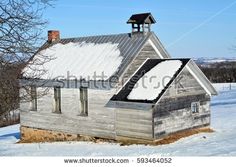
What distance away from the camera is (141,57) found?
2086 centimetres

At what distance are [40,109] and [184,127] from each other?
353 inches

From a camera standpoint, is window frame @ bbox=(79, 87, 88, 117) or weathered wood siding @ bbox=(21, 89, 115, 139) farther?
window frame @ bbox=(79, 87, 88, 117)

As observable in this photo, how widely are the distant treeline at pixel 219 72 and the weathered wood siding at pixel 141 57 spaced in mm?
69491

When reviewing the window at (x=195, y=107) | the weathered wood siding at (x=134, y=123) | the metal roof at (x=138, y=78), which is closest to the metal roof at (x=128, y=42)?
the metal roof at (x=138, y=78)

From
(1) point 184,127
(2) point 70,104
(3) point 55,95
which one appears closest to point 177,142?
(1) point 184,127

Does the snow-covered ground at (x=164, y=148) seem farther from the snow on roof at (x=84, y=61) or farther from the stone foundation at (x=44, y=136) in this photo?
the snow on roof at (x=84, y=61)

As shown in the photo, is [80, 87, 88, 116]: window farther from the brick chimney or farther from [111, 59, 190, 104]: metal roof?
the brick chimney

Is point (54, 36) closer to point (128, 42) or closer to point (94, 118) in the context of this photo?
point (128, 42)

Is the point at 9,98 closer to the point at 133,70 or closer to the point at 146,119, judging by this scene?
the point at 146,119

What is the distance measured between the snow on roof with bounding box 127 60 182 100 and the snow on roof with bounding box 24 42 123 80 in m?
1.60

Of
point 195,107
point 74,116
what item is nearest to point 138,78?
point 195,107

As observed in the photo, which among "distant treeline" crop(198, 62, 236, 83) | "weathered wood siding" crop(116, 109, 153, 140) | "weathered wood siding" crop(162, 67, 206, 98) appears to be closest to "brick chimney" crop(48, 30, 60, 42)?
"weathered wood siding" crop(116, 109, 153, 140)

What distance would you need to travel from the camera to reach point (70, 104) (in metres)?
21.7

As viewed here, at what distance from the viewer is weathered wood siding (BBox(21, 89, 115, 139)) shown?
1992 centimetres
